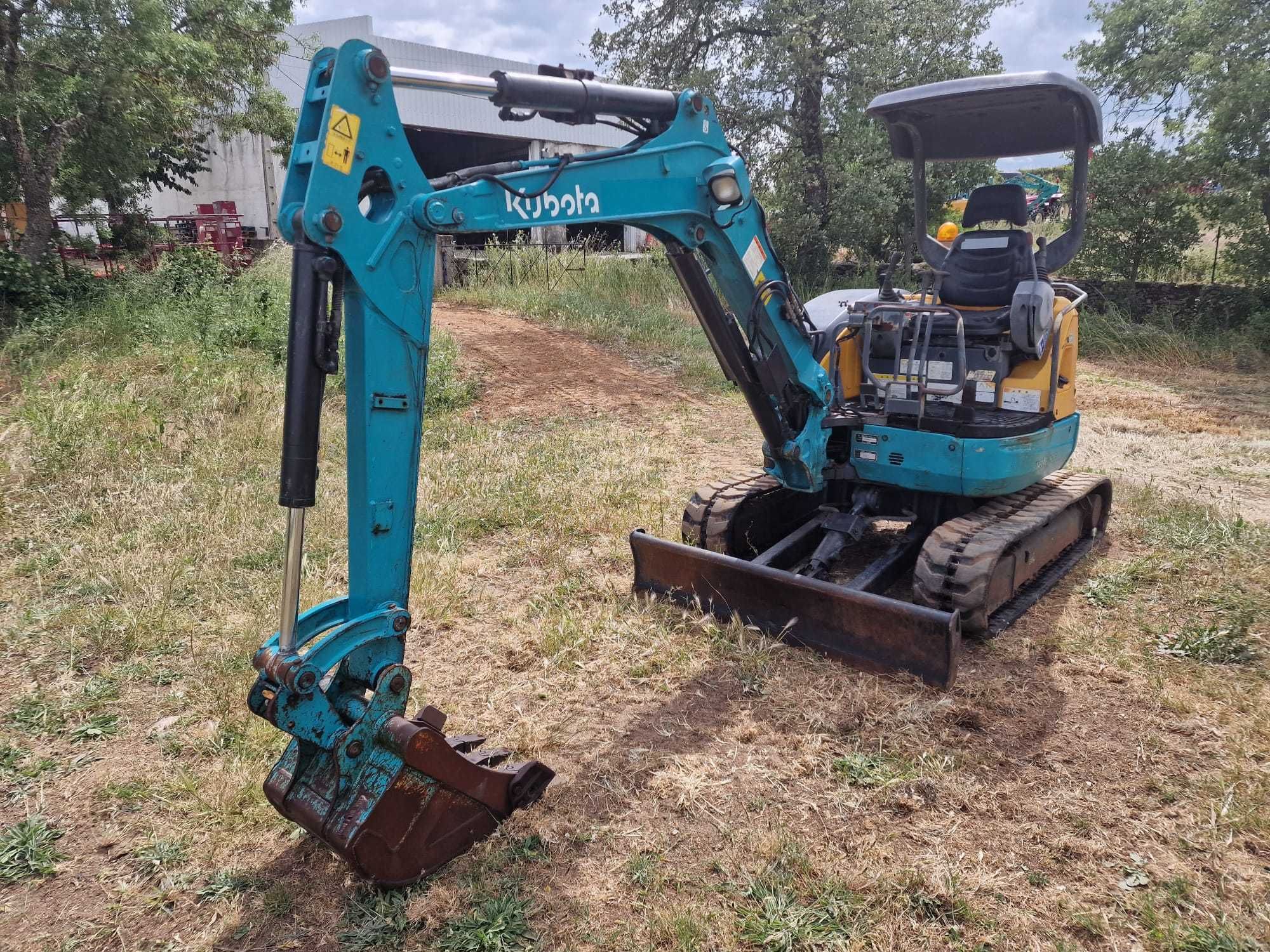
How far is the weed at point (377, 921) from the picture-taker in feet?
8.75

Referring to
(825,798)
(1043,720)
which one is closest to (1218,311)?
(1043,720)

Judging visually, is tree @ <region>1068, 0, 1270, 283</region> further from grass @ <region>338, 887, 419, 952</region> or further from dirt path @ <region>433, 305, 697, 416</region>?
grass @ <region>338, 887, 419, 952</region>

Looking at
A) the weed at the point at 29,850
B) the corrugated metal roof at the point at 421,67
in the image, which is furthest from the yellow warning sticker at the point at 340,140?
the corrugated metal roof at the point at 421,67

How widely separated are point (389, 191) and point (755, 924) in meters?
2.52

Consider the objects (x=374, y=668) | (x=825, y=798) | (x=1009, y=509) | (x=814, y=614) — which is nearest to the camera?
(x=374, y=668)

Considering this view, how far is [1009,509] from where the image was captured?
4.95m

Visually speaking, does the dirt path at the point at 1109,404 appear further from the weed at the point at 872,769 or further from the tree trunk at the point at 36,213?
the tree trunk at the point at 36,213

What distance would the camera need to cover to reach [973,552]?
14.3ft

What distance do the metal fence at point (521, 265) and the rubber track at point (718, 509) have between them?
1071cm

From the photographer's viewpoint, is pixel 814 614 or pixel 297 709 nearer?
pixel 297 709

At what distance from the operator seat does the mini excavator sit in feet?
0.05

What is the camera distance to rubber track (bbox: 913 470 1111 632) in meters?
4.29

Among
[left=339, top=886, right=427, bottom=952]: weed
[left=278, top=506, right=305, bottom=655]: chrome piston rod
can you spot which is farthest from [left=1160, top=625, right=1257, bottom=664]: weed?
[left=278, top=506, right=305, bottom=655]: chrome piston rod

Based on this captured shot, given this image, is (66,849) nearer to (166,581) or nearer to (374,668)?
(374,668)
